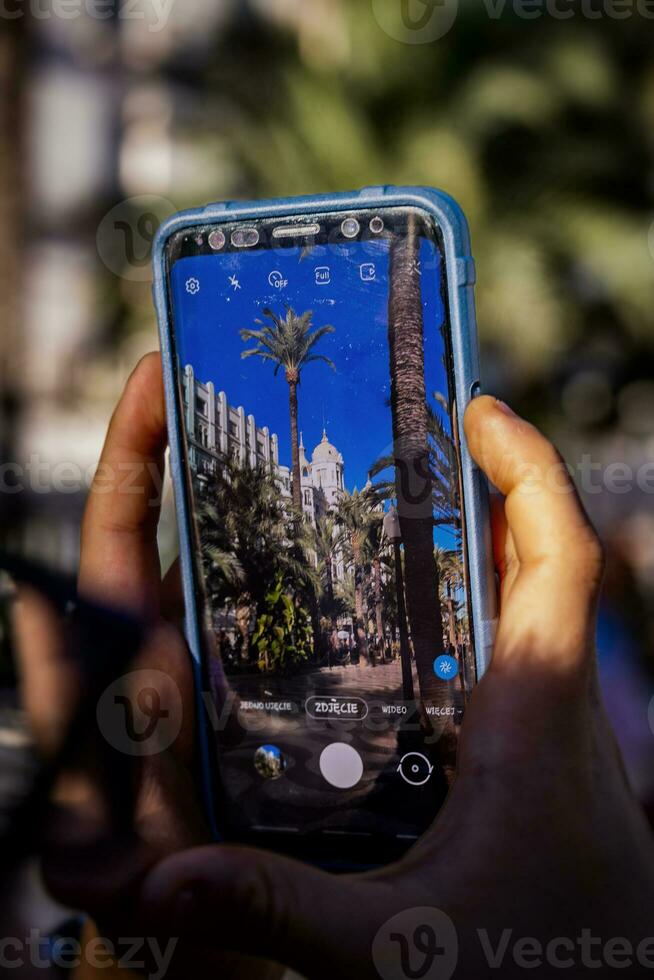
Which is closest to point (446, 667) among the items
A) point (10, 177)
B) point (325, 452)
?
point (325, 452)

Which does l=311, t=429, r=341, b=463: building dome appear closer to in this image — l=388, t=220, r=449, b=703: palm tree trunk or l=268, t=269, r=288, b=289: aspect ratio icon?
l=388, t=220, r=449, b=703: palm tree trunk

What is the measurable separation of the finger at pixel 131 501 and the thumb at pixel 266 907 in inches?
26.5

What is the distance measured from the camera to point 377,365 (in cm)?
164

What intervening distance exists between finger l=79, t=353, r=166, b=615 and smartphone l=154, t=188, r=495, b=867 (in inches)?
2.1

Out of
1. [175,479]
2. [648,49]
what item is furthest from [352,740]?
[648,49]

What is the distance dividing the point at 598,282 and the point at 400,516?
4555mm

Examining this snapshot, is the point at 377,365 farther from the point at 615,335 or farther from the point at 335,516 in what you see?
the point at 615,335

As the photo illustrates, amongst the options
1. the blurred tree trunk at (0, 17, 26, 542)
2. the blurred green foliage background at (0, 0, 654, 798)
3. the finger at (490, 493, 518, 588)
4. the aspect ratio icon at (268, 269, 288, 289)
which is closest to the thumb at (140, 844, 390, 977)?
the finger at (490, 493, 518, 588)

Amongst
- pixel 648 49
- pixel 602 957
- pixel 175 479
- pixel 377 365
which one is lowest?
pixel 602 957

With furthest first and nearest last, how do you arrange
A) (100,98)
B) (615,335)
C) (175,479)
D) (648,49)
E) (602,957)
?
(100,98) → (615,335) → (648,49) → (175,479) → (602,957)

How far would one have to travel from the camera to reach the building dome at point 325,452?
5.40 feet

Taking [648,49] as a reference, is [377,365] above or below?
below

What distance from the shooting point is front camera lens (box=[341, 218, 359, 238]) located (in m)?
1.67

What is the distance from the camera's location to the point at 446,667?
158 cm
